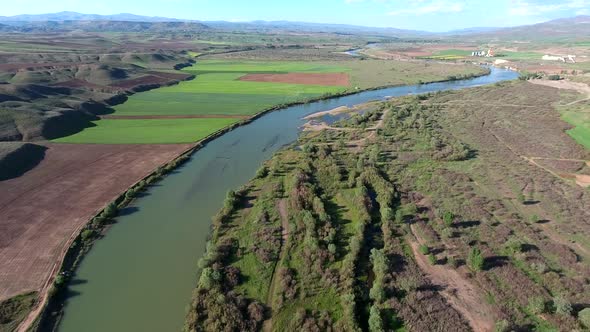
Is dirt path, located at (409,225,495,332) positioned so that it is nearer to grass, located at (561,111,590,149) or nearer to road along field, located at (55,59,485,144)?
grass, located at (561,111,590,149)

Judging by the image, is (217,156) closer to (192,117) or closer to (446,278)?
(192,117)

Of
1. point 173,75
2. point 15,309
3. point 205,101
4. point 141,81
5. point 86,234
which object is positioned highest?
point 173,75

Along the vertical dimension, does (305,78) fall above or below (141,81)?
above

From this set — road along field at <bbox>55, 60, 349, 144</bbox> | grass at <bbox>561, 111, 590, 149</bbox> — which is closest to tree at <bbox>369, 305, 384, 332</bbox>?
road along field at <bbox>55, 60, 349, 144</bbox>

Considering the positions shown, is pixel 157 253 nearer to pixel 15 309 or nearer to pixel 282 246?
pixel 15 309

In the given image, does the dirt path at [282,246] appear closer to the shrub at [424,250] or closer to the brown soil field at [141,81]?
the shrub at [424,250]

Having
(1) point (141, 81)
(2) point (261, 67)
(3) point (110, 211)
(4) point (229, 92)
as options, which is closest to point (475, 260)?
(3) point (110, 211)
